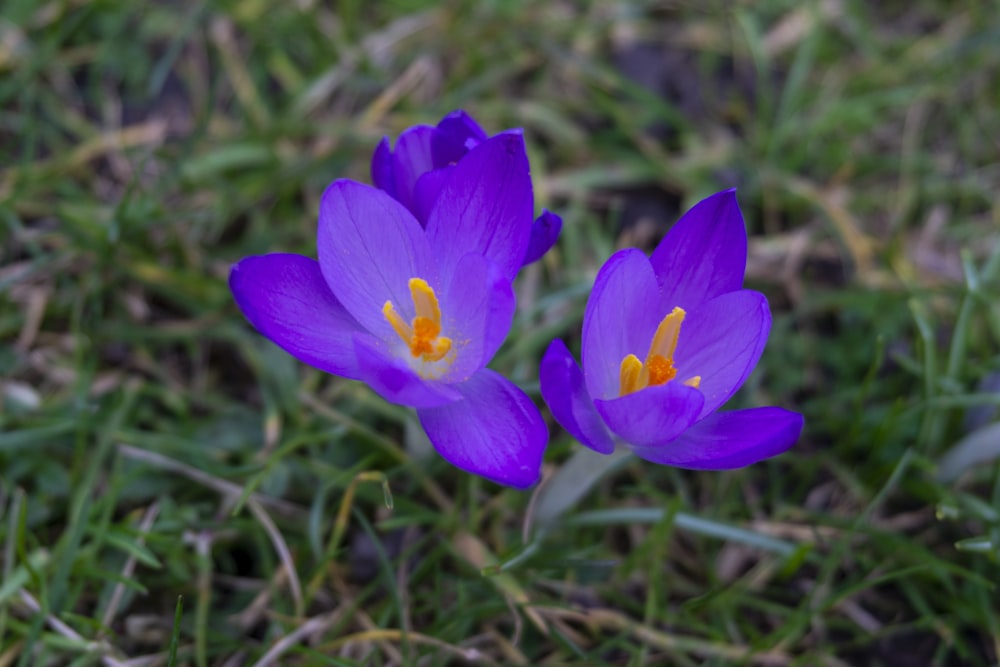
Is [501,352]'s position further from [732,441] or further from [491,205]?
[732,441]

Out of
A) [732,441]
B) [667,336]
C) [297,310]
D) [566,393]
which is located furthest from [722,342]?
[297,310]

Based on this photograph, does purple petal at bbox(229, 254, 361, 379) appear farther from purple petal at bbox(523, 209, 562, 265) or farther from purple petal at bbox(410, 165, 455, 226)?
purple petal at bbox(523, 209, 562, 265)

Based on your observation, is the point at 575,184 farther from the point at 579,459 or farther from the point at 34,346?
the point at 34,346

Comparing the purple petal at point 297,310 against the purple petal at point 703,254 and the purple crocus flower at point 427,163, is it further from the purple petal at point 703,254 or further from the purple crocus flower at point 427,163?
the purple petal at point 703,254

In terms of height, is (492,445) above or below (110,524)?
above

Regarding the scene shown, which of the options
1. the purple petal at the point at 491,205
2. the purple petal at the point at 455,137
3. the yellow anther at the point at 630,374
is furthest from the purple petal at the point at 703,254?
the purple petal at the point at 455,137

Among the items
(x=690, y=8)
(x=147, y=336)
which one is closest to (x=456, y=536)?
(x=147, y=336)
